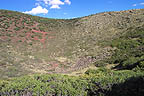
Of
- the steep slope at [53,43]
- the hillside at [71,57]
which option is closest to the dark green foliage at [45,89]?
the hillside at [71,57]

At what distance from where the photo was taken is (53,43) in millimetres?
26547

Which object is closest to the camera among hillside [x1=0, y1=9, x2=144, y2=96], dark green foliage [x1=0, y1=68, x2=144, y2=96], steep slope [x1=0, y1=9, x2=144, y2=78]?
dark green foliage [x1=0, y1=68, x2=144, y2=96]

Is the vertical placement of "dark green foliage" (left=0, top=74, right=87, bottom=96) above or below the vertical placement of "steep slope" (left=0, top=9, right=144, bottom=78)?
below

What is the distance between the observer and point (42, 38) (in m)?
28.4

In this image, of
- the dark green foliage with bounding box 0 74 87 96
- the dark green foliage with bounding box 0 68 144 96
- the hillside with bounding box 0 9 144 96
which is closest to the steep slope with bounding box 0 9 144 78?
the hillside with bounding box 0 9 144 96

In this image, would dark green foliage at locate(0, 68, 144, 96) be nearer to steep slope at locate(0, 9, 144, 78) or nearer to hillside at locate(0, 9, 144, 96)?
hillside at locate(0, 9, 144, 96)

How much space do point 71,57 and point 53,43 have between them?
700 centimetres

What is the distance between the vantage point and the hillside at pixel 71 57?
245 inches

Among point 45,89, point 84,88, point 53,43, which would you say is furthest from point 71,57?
point 45,89

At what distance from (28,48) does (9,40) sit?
3.93 meters

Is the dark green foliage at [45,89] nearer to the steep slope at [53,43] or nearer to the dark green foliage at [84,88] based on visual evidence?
the dark green foliage at [84,88]

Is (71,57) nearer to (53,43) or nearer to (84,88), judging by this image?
(53,43)

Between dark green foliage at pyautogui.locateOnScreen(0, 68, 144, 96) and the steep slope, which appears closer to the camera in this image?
dark green foliage at pyautogui.locateOnScreen(0, 68, 144, 96)

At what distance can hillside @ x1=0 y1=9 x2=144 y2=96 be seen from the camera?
6.23 m
